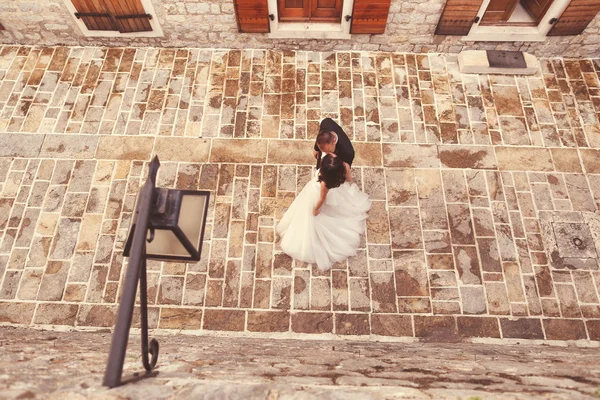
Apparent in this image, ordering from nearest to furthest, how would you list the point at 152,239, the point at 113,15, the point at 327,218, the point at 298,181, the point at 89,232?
the point at 152,239, the point at 327,218, the point at 89,232, the point at 298,181, the point at 113,15

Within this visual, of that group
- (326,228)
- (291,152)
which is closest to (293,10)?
(291,152)

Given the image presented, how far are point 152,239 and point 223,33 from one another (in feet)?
19.4

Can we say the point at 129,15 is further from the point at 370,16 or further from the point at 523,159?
the point at 523,159

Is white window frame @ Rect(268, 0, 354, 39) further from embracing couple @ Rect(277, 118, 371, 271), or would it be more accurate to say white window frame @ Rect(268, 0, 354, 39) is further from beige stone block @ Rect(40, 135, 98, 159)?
beige stone block @ Rect(40, 135, 98, 159)

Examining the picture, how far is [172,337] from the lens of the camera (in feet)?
16.8

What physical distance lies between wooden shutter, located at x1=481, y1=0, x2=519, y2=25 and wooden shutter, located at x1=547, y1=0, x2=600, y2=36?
81 cm

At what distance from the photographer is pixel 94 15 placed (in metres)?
7.06

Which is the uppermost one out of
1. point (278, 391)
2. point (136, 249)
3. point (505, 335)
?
point (136, 249)

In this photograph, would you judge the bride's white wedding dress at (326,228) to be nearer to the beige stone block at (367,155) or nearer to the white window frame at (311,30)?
the beige stone block at (367,155)

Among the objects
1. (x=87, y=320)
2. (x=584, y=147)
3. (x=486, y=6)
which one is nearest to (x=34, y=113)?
(x=87, y=320)

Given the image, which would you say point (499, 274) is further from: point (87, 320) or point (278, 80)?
point (87, 320)

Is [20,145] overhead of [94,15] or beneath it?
beneath

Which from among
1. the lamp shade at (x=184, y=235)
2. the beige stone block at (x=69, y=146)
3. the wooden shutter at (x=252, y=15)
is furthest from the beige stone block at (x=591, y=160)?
the beige stone block at (x=69, y=146)

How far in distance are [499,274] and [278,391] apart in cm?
451
